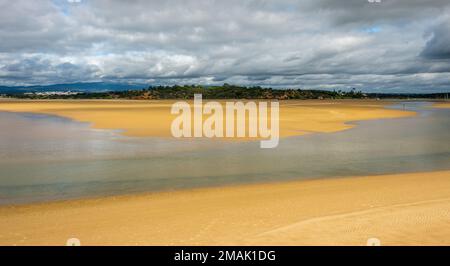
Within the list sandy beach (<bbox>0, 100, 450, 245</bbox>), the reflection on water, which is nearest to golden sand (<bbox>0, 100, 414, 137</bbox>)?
the reflection on water

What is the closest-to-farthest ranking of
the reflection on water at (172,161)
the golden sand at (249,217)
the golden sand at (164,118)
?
1. the golden sand at (249,217)
2. the reflection on water at (172,161)
3. the golden sand at (164,118)

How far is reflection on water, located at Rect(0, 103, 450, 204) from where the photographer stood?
1119cm

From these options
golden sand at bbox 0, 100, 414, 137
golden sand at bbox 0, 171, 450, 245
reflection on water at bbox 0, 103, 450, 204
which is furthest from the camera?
golden sand at bbox 0, 100, 414, 137

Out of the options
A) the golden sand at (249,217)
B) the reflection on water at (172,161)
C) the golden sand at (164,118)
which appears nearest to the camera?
the golden sand at (249,217)

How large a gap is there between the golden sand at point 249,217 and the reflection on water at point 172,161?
1.44m

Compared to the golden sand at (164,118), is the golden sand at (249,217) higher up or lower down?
lower down

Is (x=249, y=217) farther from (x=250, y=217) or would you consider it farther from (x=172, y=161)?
(x=172, y=161)

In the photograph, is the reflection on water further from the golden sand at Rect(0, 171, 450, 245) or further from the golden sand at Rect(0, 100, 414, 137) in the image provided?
the golden sand at Rect(0, 100, 414, 137)

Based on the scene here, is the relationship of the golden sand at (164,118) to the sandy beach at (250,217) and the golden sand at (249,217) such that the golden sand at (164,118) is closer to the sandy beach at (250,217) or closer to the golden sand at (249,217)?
the sandy beach at (250,217)

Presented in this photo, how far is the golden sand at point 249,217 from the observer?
6.35 meters

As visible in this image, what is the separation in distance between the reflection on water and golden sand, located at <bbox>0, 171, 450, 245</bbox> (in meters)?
1.44

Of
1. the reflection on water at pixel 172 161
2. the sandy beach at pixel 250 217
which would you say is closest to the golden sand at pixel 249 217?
the sandy beach at pixel 250 217

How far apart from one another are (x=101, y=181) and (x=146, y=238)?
559cm
